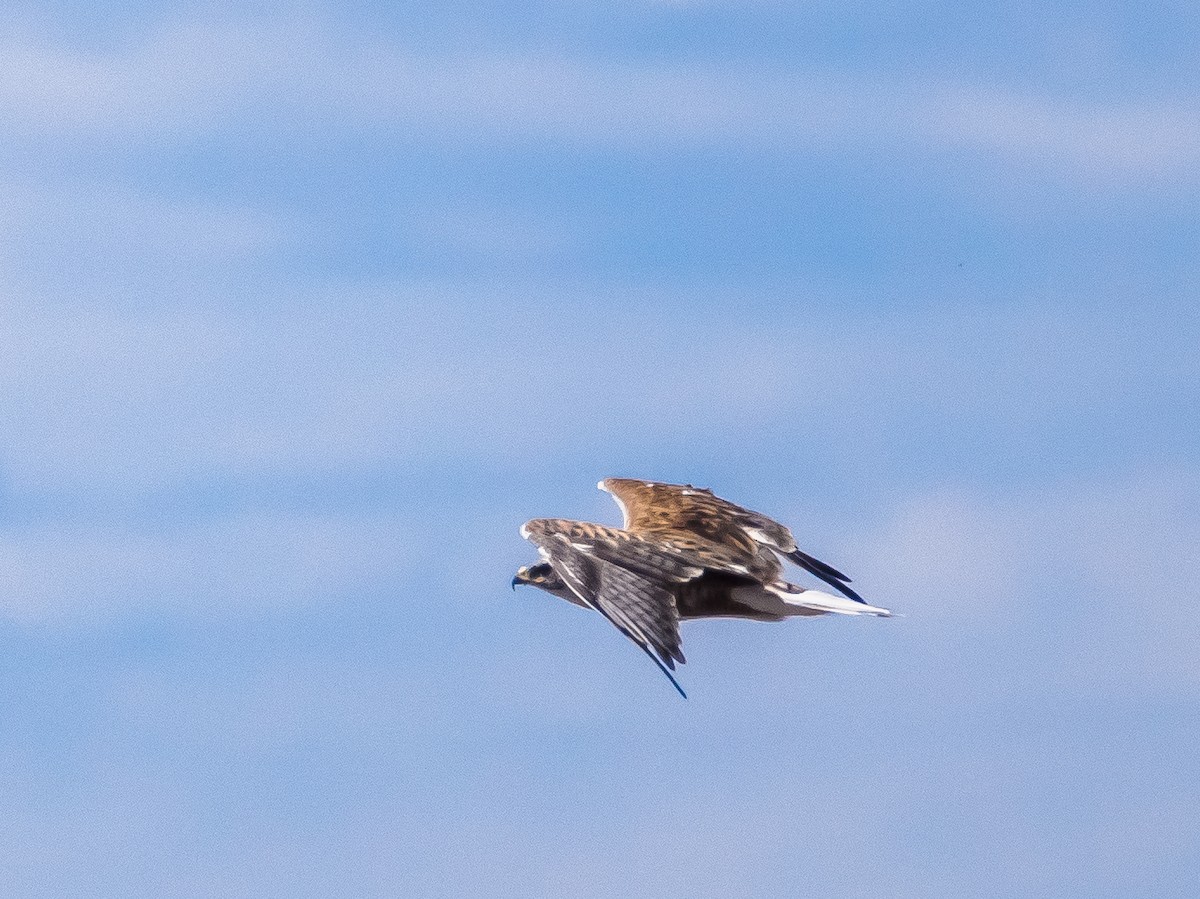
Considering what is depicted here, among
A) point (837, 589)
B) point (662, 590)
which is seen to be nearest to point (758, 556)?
point (837, 589)

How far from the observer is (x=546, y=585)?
94.7ft

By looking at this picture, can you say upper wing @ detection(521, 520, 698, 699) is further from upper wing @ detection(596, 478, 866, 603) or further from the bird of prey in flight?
upper wing @ detection(596, 478, 866, 603)

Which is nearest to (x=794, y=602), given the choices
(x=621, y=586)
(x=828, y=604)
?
(x=828, y=604)

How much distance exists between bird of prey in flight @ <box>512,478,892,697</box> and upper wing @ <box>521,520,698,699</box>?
1 cm

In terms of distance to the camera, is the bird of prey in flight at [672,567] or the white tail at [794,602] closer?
the bird of prey in flight at [672,567]

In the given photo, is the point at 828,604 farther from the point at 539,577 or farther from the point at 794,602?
the point at 539,577

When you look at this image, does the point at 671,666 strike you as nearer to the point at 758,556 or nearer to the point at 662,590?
the point at 662,590

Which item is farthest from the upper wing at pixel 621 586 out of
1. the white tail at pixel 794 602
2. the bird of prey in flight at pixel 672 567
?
the white tail at pixel 794 602

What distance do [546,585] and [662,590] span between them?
9.83 ft

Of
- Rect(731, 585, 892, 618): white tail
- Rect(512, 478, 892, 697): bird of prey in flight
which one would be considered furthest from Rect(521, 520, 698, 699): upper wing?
Rect(731, 585, 892, 618): white tail

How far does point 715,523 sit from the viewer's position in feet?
96.8

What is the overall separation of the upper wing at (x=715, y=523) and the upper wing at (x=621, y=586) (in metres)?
2.00

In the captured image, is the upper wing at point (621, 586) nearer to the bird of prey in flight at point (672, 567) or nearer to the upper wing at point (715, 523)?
the bird of prey in flight at point (672, 567)

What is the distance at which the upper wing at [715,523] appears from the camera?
29.1m
